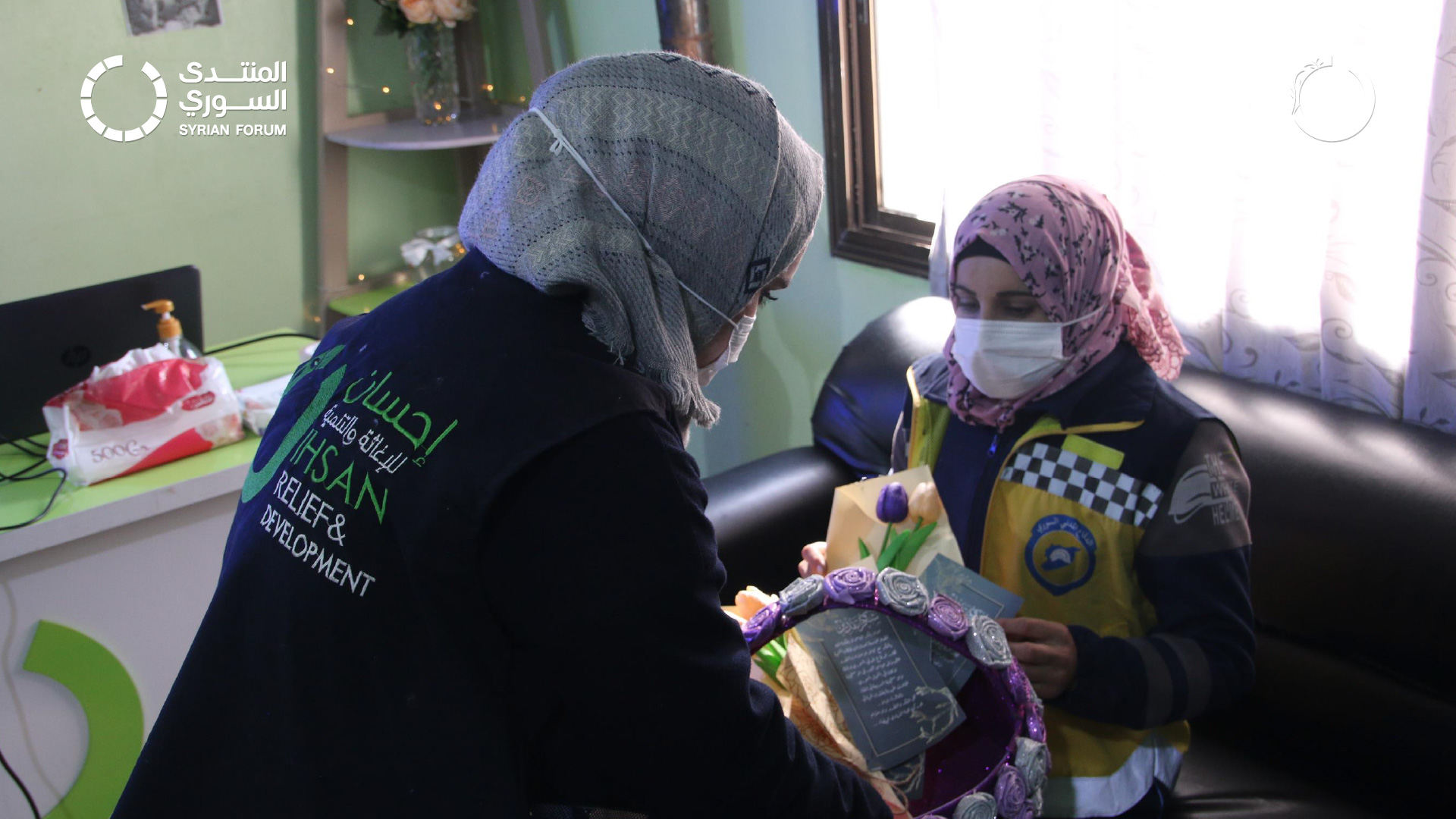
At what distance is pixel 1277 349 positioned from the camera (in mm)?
1611

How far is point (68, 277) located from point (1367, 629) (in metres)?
3.05

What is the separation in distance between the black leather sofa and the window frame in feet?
2.66

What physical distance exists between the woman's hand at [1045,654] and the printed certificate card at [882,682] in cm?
11

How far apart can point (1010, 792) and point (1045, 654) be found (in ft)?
0.69

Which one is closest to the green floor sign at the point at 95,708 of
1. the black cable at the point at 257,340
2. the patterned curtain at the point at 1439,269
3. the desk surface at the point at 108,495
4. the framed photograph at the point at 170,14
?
the desk surface at the point at 108,495

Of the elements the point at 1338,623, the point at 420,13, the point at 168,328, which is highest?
the point at 420,13

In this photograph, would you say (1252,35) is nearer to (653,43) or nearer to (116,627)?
(653,43)

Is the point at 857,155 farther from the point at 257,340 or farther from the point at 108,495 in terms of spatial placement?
the point at 108,495

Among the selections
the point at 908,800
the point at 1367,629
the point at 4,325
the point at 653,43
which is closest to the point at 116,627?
the point at 4,325

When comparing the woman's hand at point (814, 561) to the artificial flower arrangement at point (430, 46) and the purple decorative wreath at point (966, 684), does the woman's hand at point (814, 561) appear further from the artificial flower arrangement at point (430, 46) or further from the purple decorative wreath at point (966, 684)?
the artificial flower arrangement at point (430, 46)

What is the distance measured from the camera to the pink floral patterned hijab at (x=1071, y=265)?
1234mm

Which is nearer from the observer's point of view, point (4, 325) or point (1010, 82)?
point (4, 325)

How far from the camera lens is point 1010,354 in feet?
4.16

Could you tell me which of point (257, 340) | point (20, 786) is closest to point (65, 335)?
point (257, 340)
